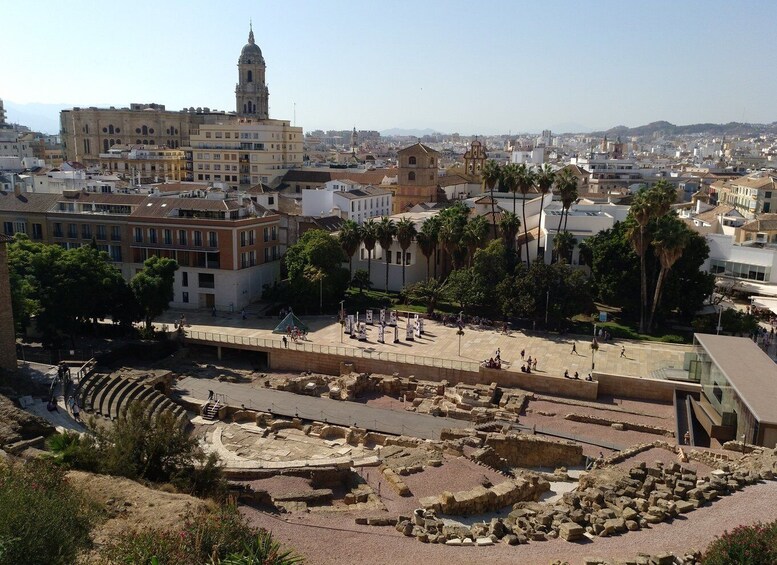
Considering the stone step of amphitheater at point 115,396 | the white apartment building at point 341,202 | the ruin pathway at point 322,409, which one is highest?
the white apartment building at point 341,202

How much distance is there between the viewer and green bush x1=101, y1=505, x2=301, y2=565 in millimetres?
14352

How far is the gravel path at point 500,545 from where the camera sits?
64.4 ft

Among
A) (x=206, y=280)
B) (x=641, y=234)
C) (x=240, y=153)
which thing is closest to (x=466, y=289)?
(x=641, y=234)

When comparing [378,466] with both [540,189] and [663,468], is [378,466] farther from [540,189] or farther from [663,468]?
[540,189]

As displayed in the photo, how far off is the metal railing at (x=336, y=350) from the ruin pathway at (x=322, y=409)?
5537 mm

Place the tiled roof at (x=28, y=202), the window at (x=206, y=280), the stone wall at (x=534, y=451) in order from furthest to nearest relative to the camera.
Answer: the tiled roof at (x=28, y=202) → the window at (x=206, y=280) → the stone wall at (x=534, y=451)

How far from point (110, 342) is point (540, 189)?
3684cm

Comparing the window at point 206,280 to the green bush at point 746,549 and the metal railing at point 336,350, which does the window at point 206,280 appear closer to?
the metal railing at point 336,350

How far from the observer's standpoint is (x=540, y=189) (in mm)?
57719

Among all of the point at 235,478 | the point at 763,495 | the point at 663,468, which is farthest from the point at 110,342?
the point at 763,495

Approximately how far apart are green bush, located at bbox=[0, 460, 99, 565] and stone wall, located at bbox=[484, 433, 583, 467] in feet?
63.3

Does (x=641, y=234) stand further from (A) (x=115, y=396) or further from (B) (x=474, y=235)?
(A) (x=115, y=396)

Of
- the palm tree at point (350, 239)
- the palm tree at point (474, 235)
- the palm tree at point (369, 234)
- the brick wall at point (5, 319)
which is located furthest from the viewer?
the palm tree at point (369, 234)

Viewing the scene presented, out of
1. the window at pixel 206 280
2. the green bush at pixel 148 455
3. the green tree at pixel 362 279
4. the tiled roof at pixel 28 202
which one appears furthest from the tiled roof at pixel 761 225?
the tiled roof at pixel 28 202
